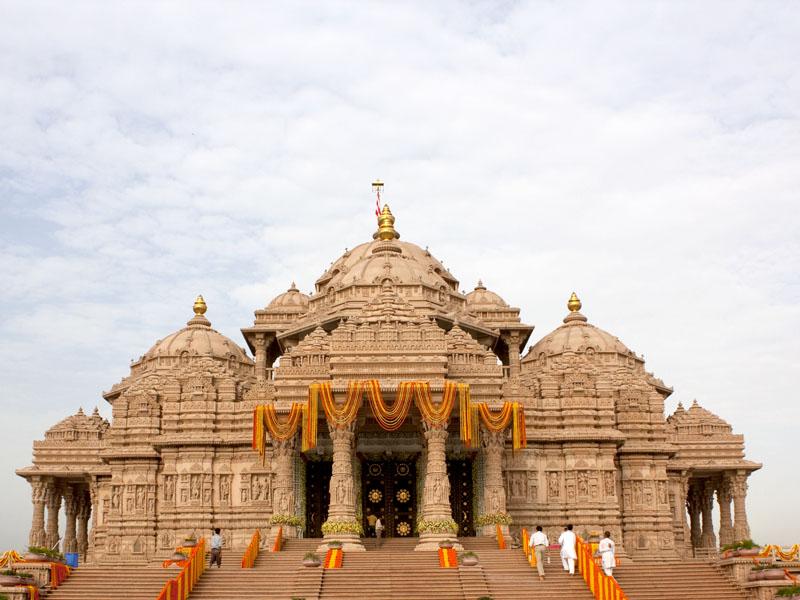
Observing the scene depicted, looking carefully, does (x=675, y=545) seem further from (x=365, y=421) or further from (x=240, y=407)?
(x=240, y=407)

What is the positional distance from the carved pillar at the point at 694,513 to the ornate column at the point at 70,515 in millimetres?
35593

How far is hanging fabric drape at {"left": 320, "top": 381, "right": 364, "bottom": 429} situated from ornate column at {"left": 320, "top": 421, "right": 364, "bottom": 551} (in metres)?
0.37

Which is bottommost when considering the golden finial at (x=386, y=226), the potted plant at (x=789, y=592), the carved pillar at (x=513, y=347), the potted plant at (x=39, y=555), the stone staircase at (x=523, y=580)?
the potted plant at (x=789, y=592)

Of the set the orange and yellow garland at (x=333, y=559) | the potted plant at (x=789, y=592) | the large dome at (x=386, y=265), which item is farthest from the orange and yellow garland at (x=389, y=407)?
the large dome at (x=386, y=265)

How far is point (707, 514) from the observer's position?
5925 cm

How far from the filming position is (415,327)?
41219 mm

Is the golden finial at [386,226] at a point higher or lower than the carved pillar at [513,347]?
higher

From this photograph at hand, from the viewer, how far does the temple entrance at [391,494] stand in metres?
43.3

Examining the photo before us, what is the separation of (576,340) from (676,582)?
85.3 ft

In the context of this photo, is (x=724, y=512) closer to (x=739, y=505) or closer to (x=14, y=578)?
(x=739, y=505)

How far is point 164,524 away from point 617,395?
885 inches

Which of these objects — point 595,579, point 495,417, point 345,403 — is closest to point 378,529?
point 345,403

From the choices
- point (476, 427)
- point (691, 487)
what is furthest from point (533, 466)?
point (691, 487)

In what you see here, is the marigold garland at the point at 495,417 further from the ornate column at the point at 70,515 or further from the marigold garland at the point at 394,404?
the ornate column at the point at 70,515
